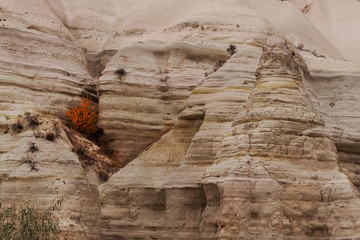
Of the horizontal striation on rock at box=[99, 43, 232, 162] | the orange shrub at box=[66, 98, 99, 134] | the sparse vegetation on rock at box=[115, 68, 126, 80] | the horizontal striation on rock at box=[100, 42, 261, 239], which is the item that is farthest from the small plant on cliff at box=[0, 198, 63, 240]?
the sparse vegetation on rock at box=[115, 68, 126, 80]

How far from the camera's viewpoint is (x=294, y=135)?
24.2 m

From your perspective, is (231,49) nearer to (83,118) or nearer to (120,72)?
(120,72)

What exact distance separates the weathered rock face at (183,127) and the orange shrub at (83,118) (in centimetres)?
45

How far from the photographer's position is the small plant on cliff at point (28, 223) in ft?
71.7

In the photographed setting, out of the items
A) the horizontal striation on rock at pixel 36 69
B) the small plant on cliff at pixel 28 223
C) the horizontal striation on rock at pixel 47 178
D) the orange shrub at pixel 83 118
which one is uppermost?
the horizontal striation on rock at pixel 36 69

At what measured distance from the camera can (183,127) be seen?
29.9 metres

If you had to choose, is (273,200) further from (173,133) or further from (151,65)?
(151,65)

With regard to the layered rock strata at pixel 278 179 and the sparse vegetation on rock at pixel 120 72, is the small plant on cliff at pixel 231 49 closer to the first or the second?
the sparse vegetation on rock at pixel 120 72

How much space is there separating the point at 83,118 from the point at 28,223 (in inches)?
405

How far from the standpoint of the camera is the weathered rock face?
23422 mm

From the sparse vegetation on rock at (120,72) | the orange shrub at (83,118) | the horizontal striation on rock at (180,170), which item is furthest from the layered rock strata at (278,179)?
the sparse vegetation on rock at (120,72)

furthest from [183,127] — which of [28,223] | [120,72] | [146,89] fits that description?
[28,223]

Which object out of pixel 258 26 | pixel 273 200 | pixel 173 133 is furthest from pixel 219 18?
pixel 273 200

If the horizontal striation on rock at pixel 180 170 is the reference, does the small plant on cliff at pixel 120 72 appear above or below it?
above
